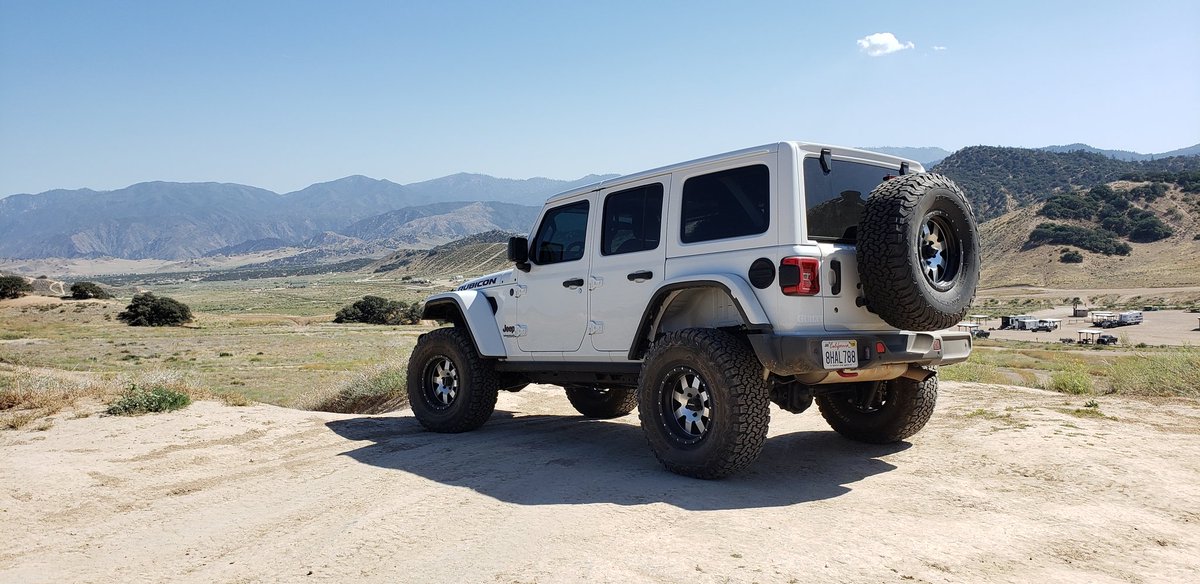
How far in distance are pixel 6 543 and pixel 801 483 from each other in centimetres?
513

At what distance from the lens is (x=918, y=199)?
5.51m

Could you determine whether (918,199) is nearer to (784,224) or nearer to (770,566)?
(784,224)

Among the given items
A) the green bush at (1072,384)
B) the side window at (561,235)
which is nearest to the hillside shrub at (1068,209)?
the green bush at (1072,384)

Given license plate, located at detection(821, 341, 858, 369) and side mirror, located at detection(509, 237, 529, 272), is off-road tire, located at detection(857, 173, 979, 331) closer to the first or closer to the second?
license plate, located at detection(821, 341, 858, 369)

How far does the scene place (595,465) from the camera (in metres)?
6.44

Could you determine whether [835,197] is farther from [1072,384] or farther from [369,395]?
[369,395]

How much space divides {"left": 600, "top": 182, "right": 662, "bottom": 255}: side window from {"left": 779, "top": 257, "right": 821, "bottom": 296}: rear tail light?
1309mm

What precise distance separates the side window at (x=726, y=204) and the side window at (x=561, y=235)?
127 cm

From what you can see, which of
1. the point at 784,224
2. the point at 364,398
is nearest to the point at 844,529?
the point at 784,224

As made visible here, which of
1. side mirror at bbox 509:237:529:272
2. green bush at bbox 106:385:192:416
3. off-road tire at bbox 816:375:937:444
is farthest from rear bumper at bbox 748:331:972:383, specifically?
green bush at bbox 106:385:192:416

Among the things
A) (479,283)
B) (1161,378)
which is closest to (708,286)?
(479,283)

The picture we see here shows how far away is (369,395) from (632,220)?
848 cm

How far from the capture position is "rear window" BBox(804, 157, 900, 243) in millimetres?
5738

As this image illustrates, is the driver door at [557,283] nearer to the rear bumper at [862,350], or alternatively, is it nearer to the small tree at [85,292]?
the rear bumper at [862,350]
